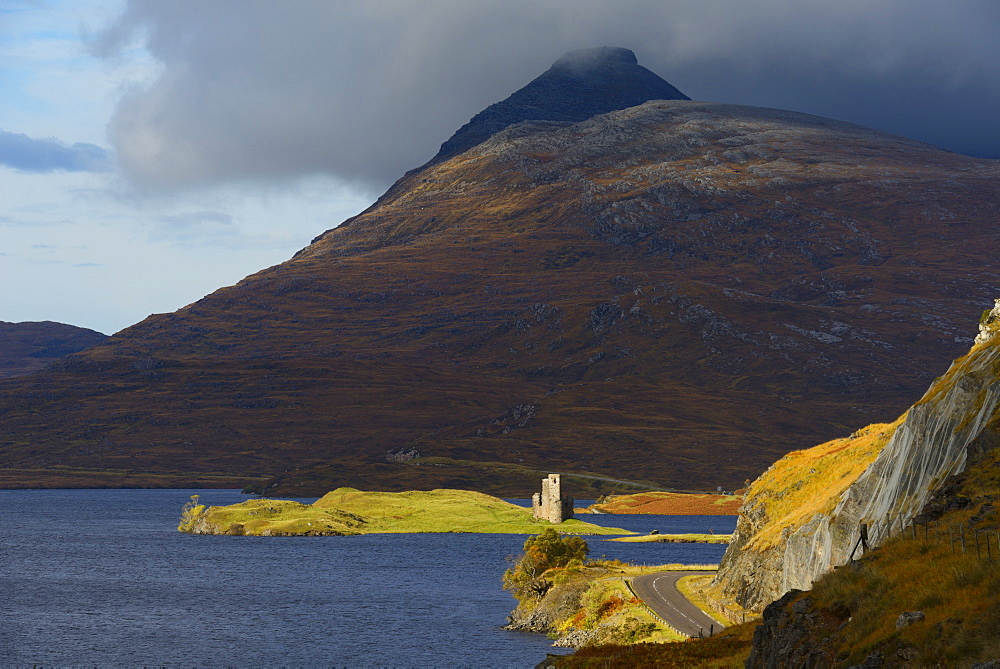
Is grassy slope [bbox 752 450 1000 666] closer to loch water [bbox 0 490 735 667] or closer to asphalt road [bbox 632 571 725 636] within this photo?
asphalt road [bbox 632 571 725 636]

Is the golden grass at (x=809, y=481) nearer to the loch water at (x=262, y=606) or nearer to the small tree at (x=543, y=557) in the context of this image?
the loch water at (x=262, y=606)

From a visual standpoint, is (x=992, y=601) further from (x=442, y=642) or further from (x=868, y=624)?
(x=442, y=642)

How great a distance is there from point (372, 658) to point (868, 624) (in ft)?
226

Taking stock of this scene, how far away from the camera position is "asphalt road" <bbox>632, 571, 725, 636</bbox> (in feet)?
265

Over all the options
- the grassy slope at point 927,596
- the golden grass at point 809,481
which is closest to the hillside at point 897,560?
the grassy slope at point 927,596

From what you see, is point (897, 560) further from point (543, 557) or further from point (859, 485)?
point (543, 557)

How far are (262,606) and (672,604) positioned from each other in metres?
53.8

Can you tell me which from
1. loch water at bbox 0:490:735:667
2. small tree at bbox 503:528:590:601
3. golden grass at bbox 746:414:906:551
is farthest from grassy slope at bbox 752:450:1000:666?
small tree at bbox 503:528:590:601

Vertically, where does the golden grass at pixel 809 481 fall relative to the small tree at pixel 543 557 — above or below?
above

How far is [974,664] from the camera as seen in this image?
23.1 meters

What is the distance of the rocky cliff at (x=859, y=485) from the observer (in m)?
45.3

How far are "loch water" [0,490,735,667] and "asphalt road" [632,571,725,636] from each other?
10071 mm

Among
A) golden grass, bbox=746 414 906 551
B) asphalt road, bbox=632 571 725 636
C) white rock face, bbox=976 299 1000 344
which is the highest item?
white rock face, bbox=976 299 1000 344

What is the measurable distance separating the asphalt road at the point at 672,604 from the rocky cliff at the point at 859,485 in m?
3.95
